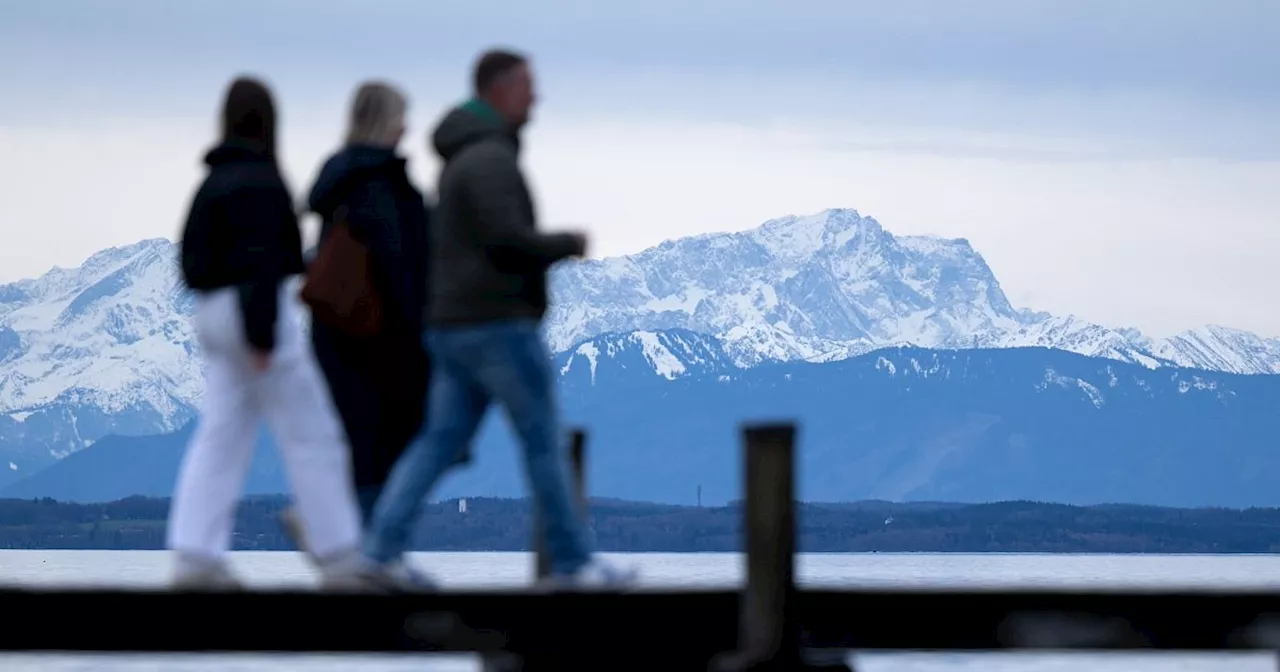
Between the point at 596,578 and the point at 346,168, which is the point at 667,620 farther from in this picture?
the point at 346,168

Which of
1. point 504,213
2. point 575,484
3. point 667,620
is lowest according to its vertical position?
point 667,620

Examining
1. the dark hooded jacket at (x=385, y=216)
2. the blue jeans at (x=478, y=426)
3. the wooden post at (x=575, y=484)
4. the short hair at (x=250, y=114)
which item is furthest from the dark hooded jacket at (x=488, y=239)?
the wooden post at (x=575, y=484)

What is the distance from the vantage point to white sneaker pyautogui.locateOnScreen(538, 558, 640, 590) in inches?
412

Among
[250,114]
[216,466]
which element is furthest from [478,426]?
[250,114]

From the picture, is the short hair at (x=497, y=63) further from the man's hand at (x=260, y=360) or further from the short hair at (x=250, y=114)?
the man's hand at (x=260, y=360)

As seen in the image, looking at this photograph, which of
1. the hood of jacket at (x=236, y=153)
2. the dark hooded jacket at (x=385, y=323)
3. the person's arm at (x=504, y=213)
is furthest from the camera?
the dark hooded jacket at (x=385, y=323)

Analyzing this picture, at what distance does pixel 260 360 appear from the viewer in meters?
10.6

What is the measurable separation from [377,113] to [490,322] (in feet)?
4.61

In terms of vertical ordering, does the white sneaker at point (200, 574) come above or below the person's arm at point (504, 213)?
below

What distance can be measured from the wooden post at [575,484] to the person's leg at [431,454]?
5.35ft

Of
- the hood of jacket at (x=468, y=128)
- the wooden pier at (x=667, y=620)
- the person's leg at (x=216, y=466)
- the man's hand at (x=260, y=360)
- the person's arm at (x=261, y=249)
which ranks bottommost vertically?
the wooden pier at (x=667, y=620)

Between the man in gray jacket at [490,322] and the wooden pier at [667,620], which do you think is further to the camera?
the man in gray jacket at [490,322]

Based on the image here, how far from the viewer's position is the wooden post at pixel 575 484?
41.2ft

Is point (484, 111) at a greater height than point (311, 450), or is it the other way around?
point (484, 111)
